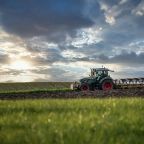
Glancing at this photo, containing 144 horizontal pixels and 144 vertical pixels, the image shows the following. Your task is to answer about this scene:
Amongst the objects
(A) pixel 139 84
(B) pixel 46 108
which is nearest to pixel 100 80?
(A) pixel 139 84

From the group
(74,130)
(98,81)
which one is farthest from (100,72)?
(74,130)

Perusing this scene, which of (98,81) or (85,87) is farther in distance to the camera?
(85,87)

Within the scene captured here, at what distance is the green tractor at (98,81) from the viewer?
4419 centimetres

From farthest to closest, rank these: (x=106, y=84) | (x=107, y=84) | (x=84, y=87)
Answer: (x=84, y=87) < (x=106, y=84) < (x=107, y=84)

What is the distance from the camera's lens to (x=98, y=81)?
147 feet

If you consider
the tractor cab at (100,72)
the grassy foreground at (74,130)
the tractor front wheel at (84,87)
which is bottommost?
the grassy foreground at (74,130)

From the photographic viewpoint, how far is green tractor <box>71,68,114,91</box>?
145 feet

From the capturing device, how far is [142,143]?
714 cm

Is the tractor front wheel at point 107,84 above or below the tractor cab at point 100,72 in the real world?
below

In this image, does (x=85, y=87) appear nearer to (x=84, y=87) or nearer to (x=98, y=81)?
(x=84, y=87)

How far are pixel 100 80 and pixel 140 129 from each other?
118 feet

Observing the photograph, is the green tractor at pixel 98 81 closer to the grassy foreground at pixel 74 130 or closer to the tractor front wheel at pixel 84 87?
the tractor front wheel at pixel 84 87

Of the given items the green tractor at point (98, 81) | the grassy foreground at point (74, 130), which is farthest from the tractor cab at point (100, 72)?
the grassy foreground at point (74, 130)

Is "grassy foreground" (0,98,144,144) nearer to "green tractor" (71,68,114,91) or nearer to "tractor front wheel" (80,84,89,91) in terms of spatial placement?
"green tractor" (71,68,114,91)
